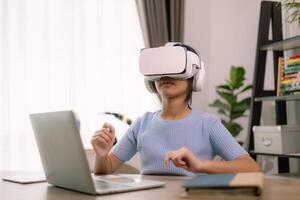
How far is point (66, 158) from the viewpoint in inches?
45.1

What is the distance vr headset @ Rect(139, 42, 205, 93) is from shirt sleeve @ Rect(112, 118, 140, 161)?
0.91 feet

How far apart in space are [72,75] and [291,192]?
278 cm

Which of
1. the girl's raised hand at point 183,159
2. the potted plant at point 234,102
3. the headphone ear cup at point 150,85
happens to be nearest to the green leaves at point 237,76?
the potted plant at point 234,102

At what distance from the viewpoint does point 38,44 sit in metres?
3.58

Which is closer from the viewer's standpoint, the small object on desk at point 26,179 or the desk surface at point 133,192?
the desk surface at point 133,192

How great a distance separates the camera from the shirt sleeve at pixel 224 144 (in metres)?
1.63

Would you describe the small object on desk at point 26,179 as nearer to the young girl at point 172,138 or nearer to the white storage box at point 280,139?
the young girl at point 172,138

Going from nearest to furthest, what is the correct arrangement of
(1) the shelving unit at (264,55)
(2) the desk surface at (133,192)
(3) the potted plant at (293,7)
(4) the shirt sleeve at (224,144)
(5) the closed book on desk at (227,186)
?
(5) the closed book on desk at (227,186) → (2) the desk surface at (133,192) → (4) the shirt sleeve at (224,144) → (3) the potted plant at (293,7) → (1) the shelving unit at (264,55)

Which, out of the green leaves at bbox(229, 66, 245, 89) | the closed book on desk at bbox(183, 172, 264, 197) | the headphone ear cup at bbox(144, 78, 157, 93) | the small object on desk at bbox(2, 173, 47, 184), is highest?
the green leaves at bbox(229, 66, 245, 89)

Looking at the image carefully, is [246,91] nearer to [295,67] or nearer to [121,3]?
[295,67]

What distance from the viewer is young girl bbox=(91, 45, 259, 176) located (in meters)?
1.67

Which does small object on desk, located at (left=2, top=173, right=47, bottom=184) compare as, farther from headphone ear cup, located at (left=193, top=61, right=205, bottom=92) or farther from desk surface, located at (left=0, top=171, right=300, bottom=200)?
headphone ear cup, located at (left=193, top=61, right=205, bottom=92)

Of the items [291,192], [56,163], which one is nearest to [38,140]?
[56,163]

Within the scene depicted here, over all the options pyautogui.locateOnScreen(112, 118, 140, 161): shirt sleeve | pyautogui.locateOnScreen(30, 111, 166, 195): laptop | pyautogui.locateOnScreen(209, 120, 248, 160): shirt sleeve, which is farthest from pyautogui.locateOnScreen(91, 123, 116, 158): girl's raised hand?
pyautogui.locateOnScreen(209, 120, 248, 160): shirt sleeve
